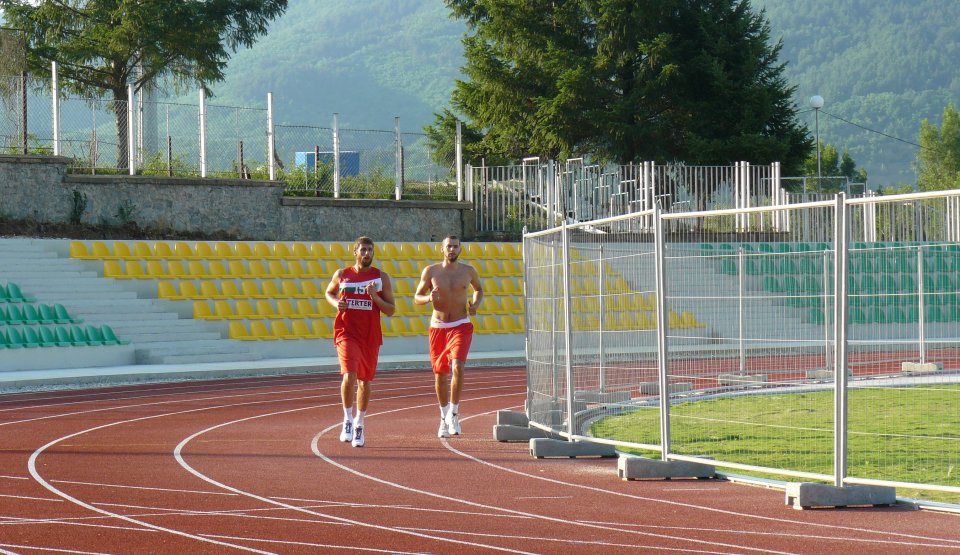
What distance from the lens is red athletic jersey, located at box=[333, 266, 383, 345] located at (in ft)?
39.0

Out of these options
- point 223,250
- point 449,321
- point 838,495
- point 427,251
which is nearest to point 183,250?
point 223,250

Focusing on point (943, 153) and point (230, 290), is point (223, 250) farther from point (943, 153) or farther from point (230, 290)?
point (943, 153)

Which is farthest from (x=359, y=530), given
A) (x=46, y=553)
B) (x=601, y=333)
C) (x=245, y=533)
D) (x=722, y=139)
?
(x=722, y=139)

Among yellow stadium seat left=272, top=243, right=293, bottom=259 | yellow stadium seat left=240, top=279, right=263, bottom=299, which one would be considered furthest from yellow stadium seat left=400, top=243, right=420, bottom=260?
yellow stadium seat left=240, top=279, right=263, bottom=299

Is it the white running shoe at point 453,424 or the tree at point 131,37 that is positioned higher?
the tree at point 131,37

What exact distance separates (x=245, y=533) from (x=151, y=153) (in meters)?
21.6

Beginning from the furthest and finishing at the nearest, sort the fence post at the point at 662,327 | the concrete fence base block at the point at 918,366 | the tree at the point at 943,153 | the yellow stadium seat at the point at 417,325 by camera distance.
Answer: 1. the tree at the point at 943,153
2. the yellow stadium seat at the point at 417,325
3. the concrete fence base block at the point at 918,366
4. the fence post at the point at 662,327

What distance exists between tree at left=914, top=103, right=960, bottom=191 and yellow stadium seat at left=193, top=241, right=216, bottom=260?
105 m

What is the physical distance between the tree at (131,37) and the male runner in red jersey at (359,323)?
87.2 ft

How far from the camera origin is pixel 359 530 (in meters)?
7.54

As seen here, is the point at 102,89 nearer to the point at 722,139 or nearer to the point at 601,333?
the point at 722,139

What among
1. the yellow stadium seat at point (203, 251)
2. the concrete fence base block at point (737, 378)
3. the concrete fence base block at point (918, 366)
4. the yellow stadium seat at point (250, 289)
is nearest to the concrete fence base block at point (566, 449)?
the concrete fence base block at point (737, 378)

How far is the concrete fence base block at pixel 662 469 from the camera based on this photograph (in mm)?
9398

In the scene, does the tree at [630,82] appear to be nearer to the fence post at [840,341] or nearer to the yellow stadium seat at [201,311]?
the yellow stadium seat at [201,311]
